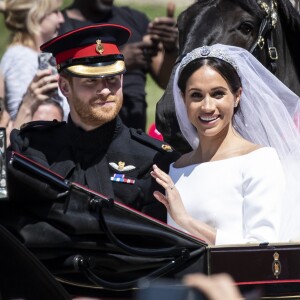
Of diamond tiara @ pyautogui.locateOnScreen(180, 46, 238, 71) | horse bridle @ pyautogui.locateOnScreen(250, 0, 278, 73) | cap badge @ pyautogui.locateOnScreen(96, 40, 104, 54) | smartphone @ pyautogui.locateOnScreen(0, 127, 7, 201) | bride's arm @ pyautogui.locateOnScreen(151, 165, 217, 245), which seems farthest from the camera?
horse bridle @ pyautogui.locateOnScreen(250, 0, 278, 73)

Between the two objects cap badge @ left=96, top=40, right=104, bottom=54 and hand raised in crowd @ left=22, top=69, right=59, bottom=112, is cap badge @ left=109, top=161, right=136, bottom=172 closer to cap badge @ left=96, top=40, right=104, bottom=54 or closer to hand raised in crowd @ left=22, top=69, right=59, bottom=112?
cap badge @ left=96, top=40, right=104, bottom=54

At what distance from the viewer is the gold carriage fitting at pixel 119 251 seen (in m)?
3.89

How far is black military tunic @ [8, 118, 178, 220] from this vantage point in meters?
4.66

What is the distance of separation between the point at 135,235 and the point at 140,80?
14.1 ft

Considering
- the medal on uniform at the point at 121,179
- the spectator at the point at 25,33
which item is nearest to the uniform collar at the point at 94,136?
the medal on uniform at the point at 121,179

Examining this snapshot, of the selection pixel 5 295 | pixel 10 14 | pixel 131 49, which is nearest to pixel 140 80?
pixel 131 49

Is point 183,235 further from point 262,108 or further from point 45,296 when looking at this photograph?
point 262,108

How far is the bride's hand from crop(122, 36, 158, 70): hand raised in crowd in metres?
3.48

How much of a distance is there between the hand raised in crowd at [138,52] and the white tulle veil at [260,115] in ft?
9.05

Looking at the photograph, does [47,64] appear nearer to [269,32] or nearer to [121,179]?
[269,32]

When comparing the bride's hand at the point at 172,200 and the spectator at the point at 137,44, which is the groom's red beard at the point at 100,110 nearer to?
the bride's hand at the point at 172,200

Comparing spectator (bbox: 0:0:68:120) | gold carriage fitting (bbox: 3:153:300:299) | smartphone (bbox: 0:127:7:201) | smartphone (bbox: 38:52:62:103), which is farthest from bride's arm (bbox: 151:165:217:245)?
spectator (bbox: 0:0:68:120)

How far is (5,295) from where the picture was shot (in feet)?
11.4

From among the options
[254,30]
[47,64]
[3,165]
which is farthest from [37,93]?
[3,165]
